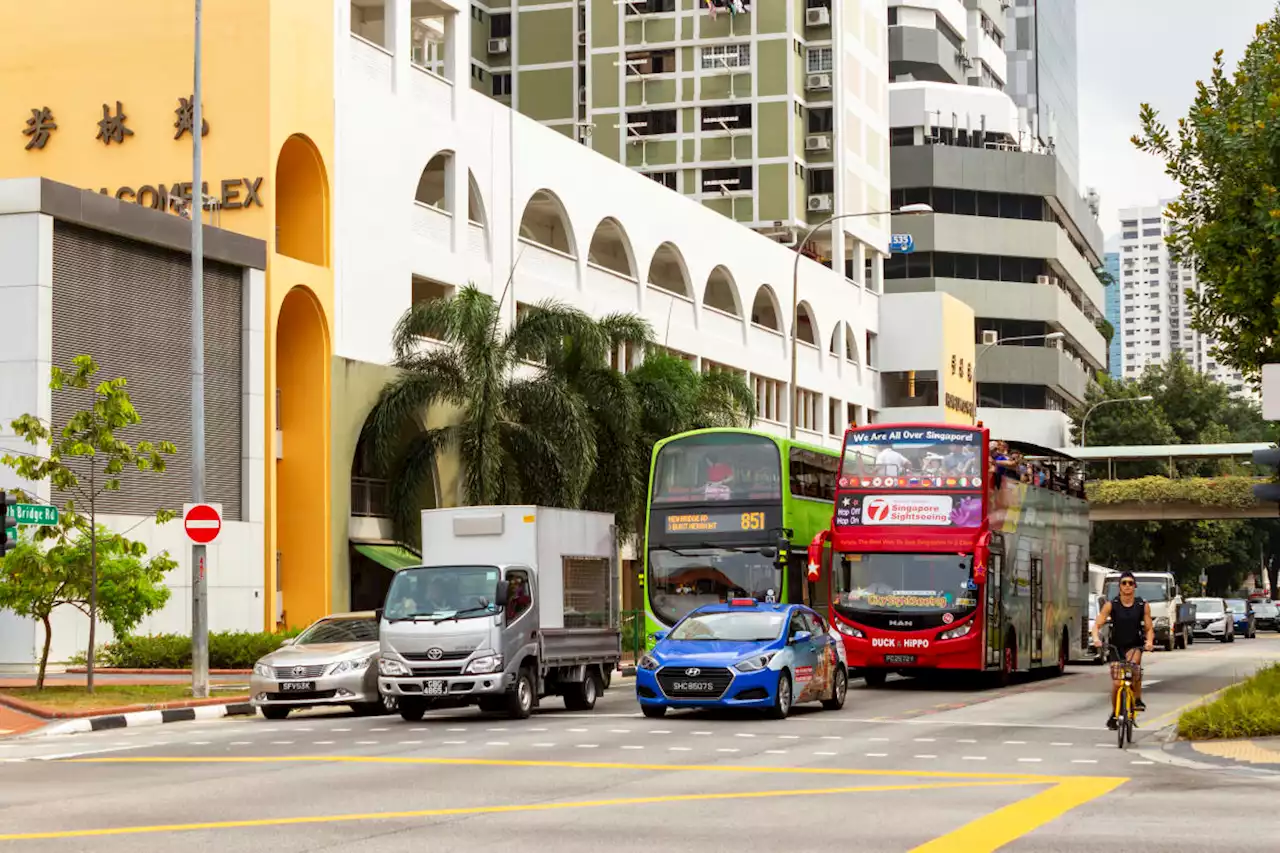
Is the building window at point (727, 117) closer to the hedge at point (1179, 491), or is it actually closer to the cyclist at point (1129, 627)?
the hedge at point (1179, 491)

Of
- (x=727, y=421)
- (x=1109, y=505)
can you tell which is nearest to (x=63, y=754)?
(x=727, y=421)

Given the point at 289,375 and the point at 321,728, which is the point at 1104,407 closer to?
the point at 289,375

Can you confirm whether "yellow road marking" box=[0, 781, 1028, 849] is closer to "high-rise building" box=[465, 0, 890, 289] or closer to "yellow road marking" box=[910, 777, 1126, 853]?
"yellow road marking" box=[910, 777, 1126, 853]

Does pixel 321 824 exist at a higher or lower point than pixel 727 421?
lower

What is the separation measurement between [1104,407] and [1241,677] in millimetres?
65081

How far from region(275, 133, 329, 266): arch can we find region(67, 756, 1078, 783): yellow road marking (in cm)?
2470

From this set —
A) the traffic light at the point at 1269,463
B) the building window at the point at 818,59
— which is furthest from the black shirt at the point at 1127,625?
the building window at the point at 818,59

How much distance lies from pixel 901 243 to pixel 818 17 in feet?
56.0

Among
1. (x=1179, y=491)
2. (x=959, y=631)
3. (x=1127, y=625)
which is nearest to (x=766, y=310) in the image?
(x=1179, y=491)

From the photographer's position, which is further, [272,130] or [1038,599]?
[272,130]

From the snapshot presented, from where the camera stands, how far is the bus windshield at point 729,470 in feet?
107

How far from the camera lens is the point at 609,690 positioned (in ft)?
111

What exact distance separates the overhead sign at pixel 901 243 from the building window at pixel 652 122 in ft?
51.5

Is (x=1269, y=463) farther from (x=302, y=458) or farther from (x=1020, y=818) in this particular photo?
(x=302, y=458)
